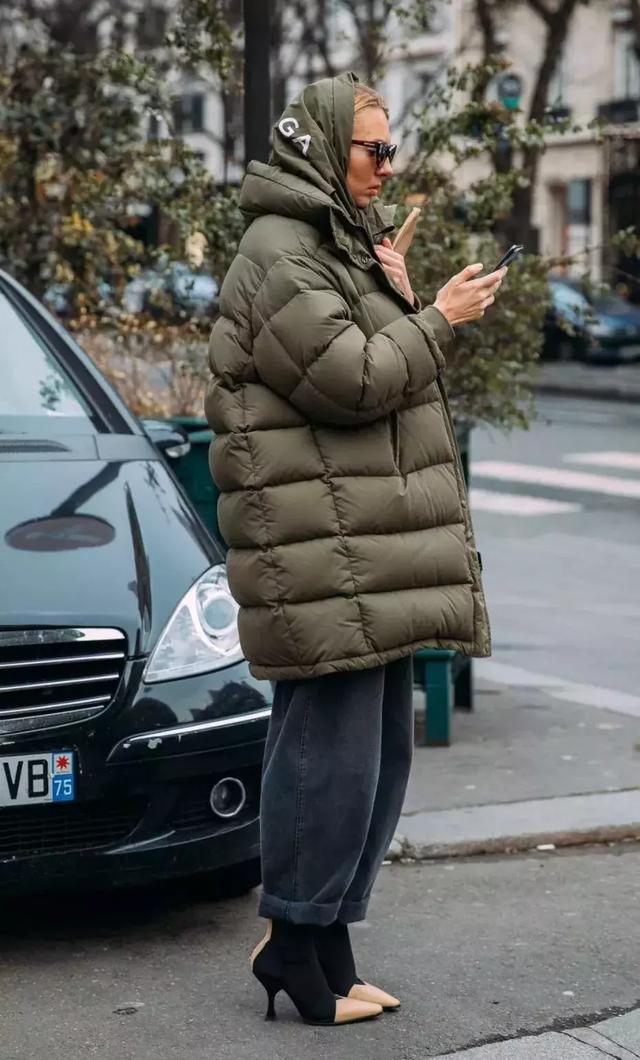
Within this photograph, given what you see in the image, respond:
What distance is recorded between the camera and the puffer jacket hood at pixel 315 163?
3455 millimetres

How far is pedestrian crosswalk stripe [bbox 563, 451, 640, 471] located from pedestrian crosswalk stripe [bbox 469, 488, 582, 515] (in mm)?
2045

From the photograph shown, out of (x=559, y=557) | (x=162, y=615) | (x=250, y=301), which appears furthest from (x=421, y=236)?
(x=559, y=557)

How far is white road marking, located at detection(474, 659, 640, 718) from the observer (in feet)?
22.3

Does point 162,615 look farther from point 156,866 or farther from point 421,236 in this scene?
point 421,236

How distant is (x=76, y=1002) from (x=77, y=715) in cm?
59

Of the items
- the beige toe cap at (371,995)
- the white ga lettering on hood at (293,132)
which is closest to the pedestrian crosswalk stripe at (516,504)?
the beige toe cap at (371,995)

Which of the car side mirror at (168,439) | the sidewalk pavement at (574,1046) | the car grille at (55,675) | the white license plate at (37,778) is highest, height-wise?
the car side mirror at (168,439)

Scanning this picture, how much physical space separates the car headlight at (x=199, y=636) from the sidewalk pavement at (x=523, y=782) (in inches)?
40.6

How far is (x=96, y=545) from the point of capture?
427cm

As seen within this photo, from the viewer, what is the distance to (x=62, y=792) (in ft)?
12.8

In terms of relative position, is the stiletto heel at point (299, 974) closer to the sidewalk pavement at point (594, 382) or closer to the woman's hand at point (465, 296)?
the woman's hand at point (465, 296)

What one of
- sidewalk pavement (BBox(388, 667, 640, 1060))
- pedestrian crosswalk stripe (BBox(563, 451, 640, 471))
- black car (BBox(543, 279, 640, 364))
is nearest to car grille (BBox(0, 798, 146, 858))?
sidewalk pavement (BBox(388, 667, 640, 1060))

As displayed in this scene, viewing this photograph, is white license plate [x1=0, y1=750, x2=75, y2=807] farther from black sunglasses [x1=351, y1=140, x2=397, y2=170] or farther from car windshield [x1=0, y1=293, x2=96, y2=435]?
black sunglasses [x1=351, y1=140, x2=397, y2=170]

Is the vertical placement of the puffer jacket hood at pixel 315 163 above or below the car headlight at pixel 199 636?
above
